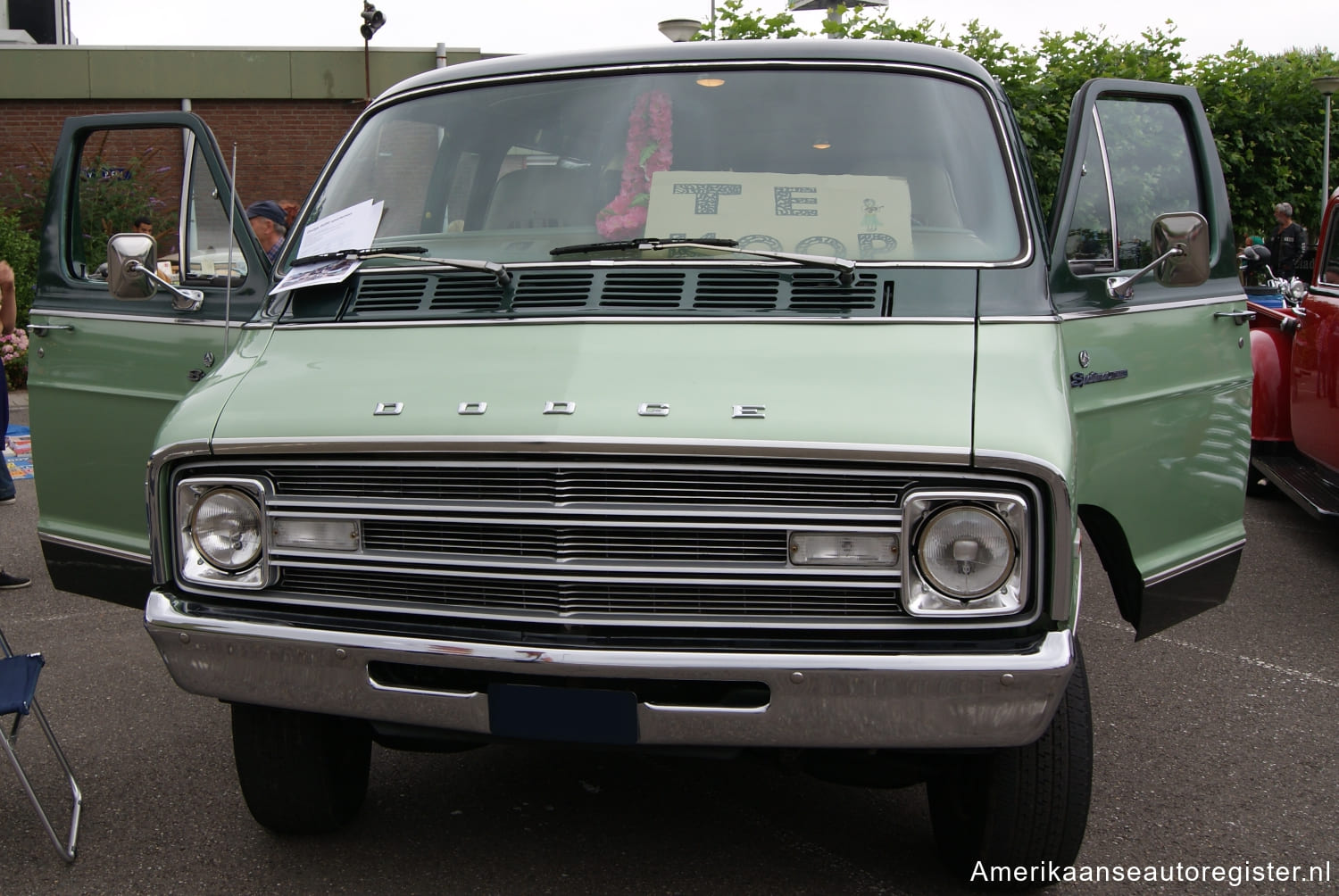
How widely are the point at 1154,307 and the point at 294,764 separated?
2.88 m

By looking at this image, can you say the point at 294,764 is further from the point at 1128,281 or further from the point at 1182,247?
the point at 1182,247

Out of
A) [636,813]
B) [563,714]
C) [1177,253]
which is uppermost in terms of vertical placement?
[1177,253]

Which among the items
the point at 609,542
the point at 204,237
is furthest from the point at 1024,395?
the point at 204,237

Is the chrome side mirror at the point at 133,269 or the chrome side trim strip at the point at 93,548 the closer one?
the chrome side mirror at the point at 133,269

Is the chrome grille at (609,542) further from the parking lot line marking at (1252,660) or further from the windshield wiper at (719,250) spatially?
the parking lot line marking at (1252,660)

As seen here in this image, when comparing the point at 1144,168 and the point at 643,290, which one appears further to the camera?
the point at 1144,168


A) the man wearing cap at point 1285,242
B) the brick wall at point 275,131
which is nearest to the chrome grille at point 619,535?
the man wearing cap at point 1285,242

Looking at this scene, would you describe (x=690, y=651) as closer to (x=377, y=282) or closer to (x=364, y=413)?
(x=364, y=413)

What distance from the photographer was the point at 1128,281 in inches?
151

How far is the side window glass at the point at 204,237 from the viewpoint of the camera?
14.1 feet

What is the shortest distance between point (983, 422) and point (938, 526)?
244mm

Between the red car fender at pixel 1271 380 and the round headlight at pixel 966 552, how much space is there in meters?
5.76

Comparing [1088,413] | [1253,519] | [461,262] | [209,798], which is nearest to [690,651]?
[461,262]

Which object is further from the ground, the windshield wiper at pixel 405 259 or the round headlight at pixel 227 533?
the windshield wiper at pixel 405 259
